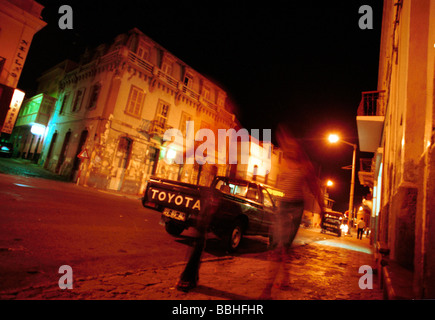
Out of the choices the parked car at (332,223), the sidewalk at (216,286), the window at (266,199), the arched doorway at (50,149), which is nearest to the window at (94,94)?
the arched doorway at (50,149)

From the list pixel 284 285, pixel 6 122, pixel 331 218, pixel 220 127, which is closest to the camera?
pixel 284 285

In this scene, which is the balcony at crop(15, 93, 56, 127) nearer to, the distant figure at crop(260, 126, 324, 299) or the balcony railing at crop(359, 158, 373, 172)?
the distant figure at crop(260, 126, 324, 299)

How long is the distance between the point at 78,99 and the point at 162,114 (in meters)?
7.79

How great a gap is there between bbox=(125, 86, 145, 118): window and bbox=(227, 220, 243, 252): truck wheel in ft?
52.5

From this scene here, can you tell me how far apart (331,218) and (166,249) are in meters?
19.7

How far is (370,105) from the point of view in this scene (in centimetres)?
1187

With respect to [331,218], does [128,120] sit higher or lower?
higher

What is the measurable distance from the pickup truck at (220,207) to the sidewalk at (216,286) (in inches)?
30.8

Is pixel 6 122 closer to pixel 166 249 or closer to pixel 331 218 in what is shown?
pixel 166 249

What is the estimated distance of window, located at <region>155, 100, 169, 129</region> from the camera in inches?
818

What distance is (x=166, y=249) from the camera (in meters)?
4.90

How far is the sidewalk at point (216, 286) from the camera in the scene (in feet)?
8.20
